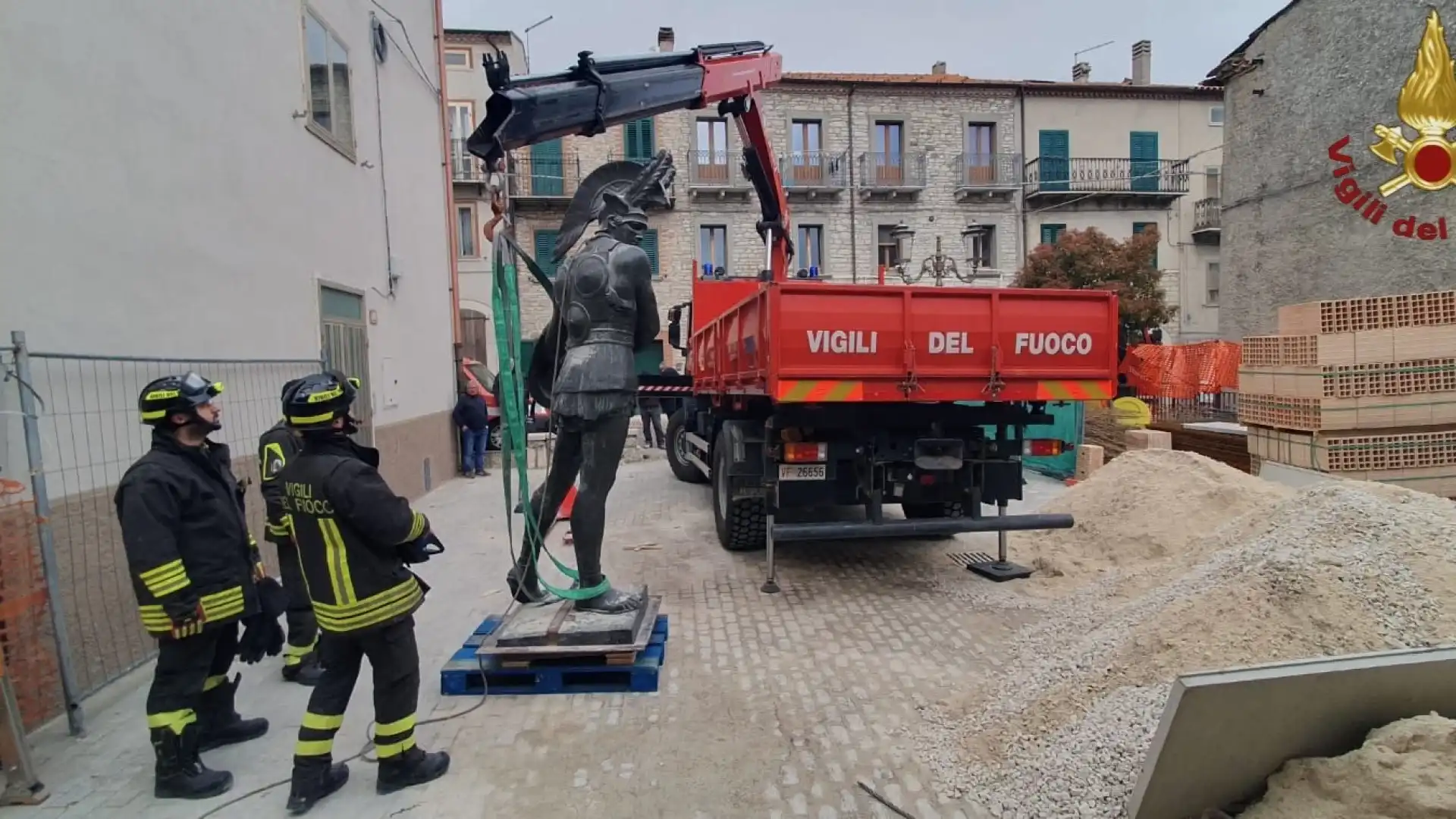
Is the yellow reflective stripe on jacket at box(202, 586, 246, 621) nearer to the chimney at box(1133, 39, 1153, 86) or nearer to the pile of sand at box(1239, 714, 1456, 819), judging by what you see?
the pile of sand at box(1239, 714, 1456, 819)

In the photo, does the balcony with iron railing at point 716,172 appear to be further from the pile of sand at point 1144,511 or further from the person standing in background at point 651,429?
the pile of sand at point 1144,511

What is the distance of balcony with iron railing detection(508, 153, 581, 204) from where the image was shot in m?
23.0

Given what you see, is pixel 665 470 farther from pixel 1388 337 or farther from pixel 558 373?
pixel 1388 337

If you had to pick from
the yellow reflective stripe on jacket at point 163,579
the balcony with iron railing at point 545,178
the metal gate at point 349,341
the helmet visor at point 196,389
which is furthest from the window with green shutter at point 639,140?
the yellow reflective stripe on jacket at point 163,579

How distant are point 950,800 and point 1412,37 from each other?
65.0 feet

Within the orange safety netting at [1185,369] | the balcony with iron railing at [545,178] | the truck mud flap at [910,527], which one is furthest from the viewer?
the balcony with iron railing at [545,178]

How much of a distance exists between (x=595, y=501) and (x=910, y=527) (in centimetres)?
227

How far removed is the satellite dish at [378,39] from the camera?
8.39m

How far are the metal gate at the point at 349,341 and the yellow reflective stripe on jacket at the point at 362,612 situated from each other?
167 inches

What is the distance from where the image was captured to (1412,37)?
14883mm

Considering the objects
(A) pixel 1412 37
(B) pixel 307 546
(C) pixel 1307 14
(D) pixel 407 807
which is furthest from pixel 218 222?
(C) pixel 1307 14

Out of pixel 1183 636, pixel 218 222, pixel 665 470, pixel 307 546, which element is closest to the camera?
pixel 307 546

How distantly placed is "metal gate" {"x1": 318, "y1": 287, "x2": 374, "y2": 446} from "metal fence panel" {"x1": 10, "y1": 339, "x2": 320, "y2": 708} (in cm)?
219

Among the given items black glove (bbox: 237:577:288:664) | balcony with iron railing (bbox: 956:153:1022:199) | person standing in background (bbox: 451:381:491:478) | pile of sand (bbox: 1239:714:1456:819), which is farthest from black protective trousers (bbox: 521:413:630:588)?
balcony with iron railing (bbox: 956:153:1022:199)
